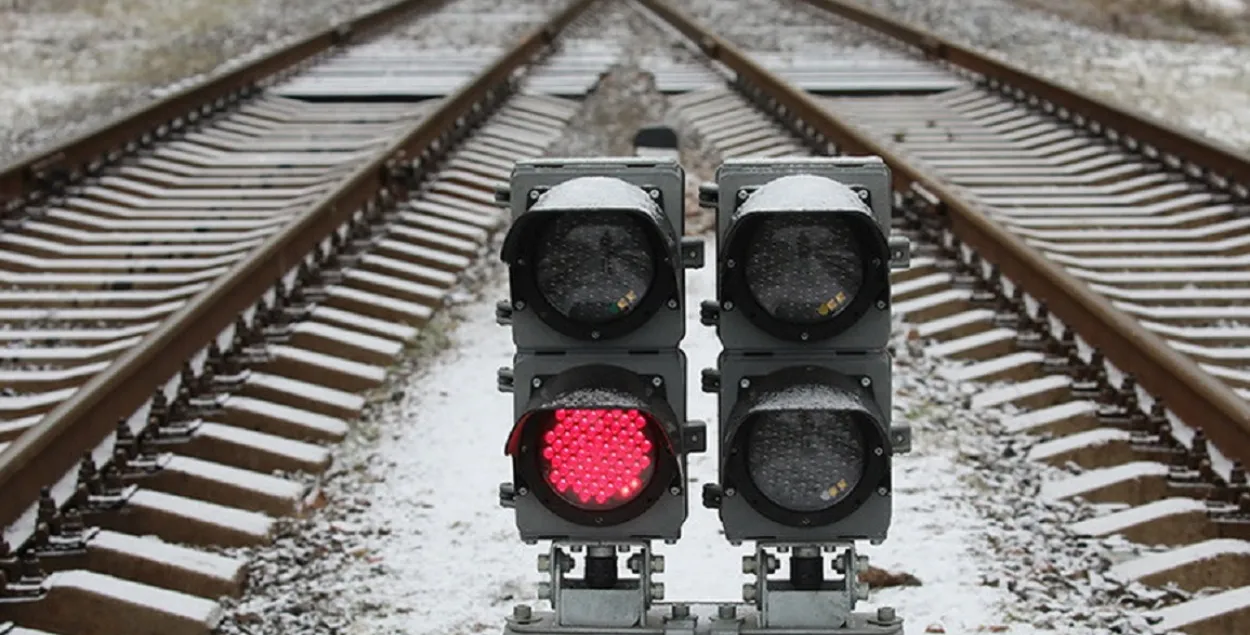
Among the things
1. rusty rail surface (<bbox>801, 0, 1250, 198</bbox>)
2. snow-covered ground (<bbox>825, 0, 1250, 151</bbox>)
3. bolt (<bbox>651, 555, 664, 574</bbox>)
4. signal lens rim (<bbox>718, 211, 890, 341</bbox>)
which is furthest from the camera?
snow-covered ground (<bbox>825, 0, 1250, 151</bbox>)

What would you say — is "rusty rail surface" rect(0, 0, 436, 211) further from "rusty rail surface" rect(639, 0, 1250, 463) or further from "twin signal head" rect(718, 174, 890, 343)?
"twin signal head" rect(718, 174, 890, 343)

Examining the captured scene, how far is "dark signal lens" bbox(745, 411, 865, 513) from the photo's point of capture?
2.92m

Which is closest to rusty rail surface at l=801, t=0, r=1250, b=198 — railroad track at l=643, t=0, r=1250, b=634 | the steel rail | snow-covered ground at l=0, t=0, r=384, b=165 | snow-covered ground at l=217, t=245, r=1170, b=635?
railroad track at l=643, t=0, r=1250, b=634

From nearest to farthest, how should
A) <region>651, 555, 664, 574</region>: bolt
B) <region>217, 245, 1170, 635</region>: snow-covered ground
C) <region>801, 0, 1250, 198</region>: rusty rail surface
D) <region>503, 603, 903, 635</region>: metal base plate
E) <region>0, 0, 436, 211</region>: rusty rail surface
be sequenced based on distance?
<region>503, 603, 903, 635</region>: metal base plate < <region>651, 555, 664, 574</region>: bolt < <region>217, 245, 1170, 635</region>: snow-covered ground < <region>0, 0, 436, 211</region>: rusty rail surface < <region>801, 0, 1250, 198</region>: rusty rail surface

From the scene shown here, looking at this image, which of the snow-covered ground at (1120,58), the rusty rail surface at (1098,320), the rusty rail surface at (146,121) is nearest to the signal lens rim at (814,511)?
the rusty rail surface at (1098,320)

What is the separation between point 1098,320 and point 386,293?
3.22m

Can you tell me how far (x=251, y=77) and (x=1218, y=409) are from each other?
34.2 feet

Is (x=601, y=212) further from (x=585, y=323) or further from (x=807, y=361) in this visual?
(x=807, y=361)

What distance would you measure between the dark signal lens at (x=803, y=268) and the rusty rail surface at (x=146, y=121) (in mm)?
7115

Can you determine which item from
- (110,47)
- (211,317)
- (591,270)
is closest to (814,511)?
(591,270)

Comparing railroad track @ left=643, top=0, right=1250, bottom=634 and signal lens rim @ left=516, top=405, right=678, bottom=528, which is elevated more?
signal lens rim @ left=516, top=405, right=678, bottom=528

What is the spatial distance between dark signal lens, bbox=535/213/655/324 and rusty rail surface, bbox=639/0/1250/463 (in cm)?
273

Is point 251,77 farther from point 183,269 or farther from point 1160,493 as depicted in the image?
point 1160,493

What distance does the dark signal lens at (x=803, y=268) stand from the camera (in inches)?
115
